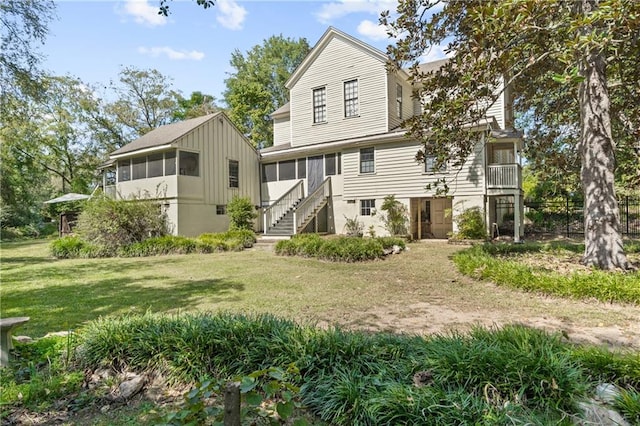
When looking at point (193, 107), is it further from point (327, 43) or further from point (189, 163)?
point (327, 43)

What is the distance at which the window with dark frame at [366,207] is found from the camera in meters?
15.7

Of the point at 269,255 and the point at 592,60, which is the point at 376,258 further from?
the point at 592,60

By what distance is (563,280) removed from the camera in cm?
602

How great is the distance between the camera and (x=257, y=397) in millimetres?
2072

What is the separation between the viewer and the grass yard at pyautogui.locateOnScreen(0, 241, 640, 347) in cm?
484

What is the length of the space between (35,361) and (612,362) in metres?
5.44

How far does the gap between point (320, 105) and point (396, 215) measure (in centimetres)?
749

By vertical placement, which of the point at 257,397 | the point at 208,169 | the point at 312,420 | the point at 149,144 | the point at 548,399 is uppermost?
the point at 149,144

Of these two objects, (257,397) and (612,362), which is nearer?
(257,397)

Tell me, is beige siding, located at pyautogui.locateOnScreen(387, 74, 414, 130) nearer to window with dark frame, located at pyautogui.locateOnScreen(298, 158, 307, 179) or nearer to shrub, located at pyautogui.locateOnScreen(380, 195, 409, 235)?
shrub, located at pyautogui.locateOnScreen(380, 195, 409, 235)

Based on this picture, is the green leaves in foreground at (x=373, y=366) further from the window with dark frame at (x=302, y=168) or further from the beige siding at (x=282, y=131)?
the beige siding at (x=282, y=131)

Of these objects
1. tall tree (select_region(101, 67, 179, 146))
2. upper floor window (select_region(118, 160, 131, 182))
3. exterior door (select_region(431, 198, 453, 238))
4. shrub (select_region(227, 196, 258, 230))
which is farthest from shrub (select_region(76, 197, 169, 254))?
tall tree (select_region(101, 67, 179, 146))

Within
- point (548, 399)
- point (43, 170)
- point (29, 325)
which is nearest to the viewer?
point (548, 399)

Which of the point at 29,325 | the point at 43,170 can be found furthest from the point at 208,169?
the point at 43,170
